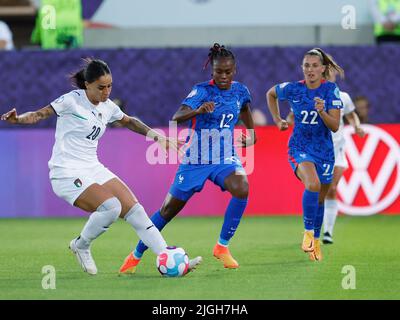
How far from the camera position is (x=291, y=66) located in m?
17.3

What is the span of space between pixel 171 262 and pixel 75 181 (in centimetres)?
113

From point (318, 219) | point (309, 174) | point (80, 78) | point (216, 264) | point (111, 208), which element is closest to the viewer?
point (111, 208)

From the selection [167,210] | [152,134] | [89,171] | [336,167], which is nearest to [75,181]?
[89,171]

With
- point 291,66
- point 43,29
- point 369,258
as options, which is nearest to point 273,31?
point 291,66

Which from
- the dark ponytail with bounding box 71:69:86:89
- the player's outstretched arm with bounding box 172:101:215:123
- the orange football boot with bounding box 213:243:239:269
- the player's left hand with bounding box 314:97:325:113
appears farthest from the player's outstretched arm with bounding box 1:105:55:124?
the player's left hand with bounding box 314:97:325:113

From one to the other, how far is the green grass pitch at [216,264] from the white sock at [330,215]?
8.2 inches

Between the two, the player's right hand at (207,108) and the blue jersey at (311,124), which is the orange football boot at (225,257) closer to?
the player's right hand at (207,108)

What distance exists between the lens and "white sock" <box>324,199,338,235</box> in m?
11.9

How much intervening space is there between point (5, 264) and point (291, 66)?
8807 mm

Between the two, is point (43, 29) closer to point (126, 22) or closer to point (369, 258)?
point (126, 22)

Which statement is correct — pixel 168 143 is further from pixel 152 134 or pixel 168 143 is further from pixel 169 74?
pixel 169 74

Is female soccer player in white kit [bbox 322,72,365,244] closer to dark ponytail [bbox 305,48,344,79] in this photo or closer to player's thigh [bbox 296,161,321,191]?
dark ponytail [bbox 305,48,344,79]

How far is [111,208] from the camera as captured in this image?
28.3 feet
